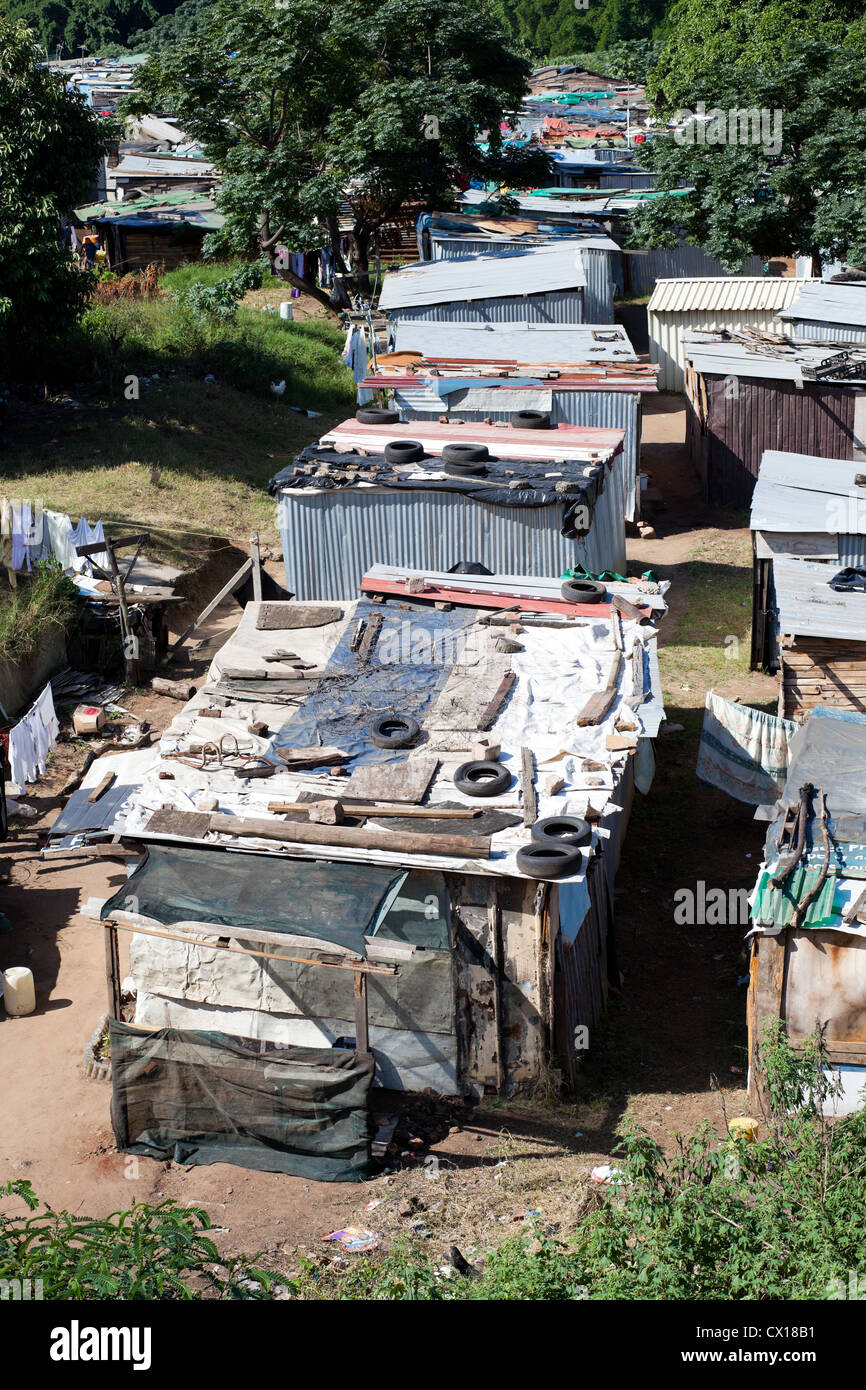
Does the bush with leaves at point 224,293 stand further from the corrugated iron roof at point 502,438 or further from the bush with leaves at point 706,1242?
the bush with leaves at point 706,1242

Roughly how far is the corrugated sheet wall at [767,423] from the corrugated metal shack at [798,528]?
4541 millimetres

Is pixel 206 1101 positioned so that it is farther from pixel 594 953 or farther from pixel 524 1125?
pixel 594 953

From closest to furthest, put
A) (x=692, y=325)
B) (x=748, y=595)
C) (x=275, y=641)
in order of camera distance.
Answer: (x=275, y=641) → (x=748, y=595) → (x=692, y=325)

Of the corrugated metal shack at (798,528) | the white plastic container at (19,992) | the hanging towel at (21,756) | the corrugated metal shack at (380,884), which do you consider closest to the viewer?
the corrugated metal shack at (380,884)

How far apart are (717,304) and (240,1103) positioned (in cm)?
2404

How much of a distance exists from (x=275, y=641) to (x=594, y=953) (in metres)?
4.72

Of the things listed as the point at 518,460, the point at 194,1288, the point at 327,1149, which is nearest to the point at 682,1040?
the point at 327,1149

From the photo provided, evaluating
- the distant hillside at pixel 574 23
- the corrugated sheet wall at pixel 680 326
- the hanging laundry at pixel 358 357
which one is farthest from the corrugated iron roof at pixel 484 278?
the distant hillside at pixel 574 23

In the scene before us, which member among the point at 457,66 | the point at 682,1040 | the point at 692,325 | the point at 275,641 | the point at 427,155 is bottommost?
the point at 682,1040

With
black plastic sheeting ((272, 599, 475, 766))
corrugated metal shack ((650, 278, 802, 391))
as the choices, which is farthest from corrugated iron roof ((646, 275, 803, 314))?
black plastic sheeting ((272, 599, 475, 766))

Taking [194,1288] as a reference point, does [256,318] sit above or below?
above

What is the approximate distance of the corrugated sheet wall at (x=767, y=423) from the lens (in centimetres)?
2261

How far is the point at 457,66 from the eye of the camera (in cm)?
3366

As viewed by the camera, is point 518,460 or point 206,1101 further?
point 518,460
